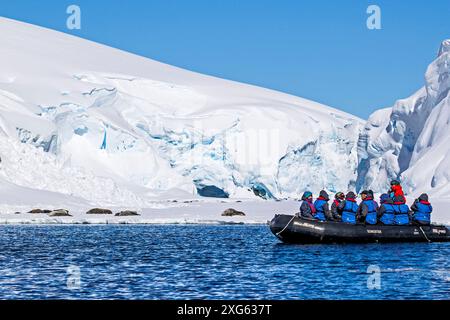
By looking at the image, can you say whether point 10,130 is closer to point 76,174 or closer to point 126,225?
point 76,174

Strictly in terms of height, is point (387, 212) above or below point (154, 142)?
below

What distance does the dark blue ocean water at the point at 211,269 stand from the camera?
19.1 metres

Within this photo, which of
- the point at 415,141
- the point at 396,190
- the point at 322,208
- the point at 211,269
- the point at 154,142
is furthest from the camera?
the point at 154,142

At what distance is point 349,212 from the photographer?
32.9 meters

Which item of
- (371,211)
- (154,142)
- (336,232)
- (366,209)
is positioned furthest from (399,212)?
(154,142)

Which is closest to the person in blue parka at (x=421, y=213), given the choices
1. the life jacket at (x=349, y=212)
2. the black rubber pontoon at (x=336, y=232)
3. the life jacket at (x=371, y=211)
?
the black rubber pontoon at (x=336, y=232)

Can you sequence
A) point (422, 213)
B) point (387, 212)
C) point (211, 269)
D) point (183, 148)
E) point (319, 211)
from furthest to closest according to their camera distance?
1. point (183, 148)
2. point (422, 213)
3. point (387, 212)
4. point (319, 211)
5. point (211, 269)

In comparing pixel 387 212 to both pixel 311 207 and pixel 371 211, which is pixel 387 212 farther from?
pixel 311 207

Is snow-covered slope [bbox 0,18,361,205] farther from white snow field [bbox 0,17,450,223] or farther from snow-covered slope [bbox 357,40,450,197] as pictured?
snow-covered slope [bbox 357,40,450,197]

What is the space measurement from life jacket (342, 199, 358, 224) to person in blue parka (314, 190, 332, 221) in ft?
1.84

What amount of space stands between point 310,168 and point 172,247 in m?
52.8

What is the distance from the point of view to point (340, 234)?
32.5 metres

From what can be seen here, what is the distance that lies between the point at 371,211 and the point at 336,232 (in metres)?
1.65
